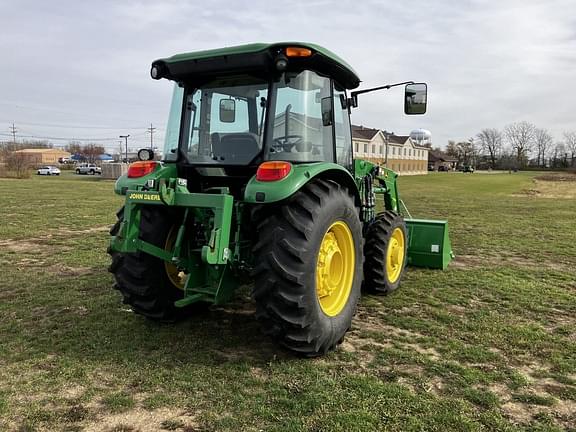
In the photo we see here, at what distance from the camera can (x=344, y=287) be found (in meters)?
4.48

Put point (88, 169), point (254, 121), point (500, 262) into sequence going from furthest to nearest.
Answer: point (88, 169), point (500, 262), point (254, 121)

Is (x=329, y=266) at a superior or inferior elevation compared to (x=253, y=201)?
inferior

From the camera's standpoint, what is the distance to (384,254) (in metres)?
5.82

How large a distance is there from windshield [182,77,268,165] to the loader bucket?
386cm

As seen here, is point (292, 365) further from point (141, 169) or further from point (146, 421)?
point (141, 169)

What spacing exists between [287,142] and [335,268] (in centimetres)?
127

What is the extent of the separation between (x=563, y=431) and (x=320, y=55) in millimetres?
3378

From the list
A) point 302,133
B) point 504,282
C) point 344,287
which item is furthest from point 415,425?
point 504,282

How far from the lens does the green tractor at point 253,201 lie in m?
3.68

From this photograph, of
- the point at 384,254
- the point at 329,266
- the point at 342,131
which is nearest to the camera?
the point at 329,266

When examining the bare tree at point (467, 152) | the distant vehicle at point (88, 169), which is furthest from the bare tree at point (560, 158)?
the distant vehicle at point (88, 169)

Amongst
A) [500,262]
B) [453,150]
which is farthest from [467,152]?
[500,262]

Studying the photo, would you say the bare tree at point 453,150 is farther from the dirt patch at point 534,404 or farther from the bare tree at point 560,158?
the dirt patch at point 534,404

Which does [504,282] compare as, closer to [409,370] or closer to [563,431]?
[409,370]
